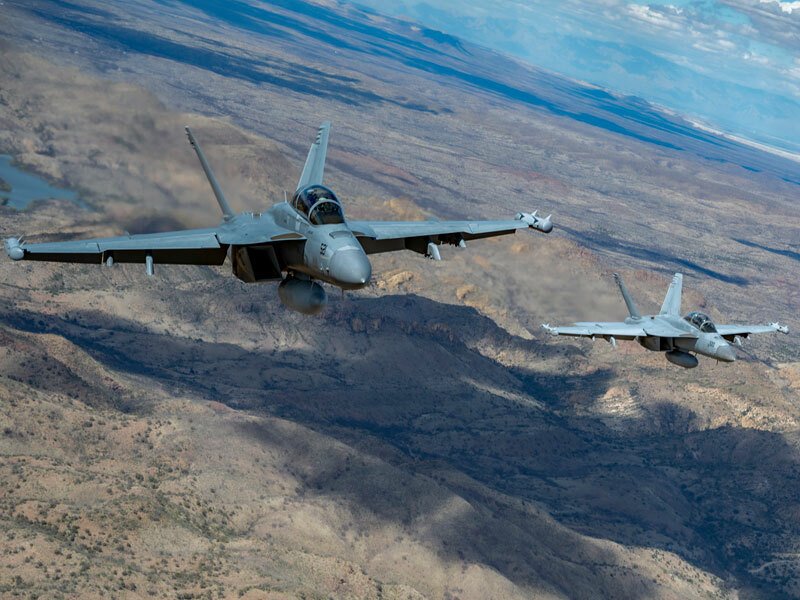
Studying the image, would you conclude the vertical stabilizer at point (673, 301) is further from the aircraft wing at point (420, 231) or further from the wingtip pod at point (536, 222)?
the aircraft wing at point (420, 231)

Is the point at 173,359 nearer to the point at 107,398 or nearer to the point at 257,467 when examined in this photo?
the point at 107,398

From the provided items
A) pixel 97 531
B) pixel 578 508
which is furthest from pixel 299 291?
pixel 578 508

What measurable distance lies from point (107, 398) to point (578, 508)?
205 feet

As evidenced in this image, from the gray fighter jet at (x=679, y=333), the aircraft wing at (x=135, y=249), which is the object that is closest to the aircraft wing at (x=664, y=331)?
the gray fighter jet at (x=679, y=333)

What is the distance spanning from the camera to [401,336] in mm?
142125

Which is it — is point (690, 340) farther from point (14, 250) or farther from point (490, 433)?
point (490, 433)

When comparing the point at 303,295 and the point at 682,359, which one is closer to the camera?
the point at 303,295

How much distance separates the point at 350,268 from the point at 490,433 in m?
96.7

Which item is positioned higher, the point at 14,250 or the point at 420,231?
the point at 420,231

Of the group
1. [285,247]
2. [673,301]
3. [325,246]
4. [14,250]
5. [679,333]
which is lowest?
[679,333]

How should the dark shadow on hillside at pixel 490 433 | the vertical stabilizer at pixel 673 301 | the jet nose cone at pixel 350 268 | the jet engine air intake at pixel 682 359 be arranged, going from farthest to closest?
the dark shadow on hillside at pixel 490 433
the vertical stabilizer at pixel 673 301
the jet engine air intake at pixel 682 359
the jet nose cone at pixel 350 268

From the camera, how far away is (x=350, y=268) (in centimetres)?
3284

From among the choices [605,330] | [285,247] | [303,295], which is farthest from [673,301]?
[285,247]

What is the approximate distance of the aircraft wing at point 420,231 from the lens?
127 feet
